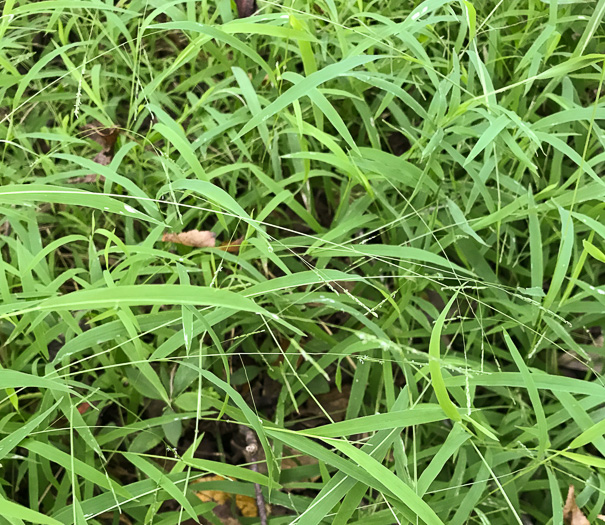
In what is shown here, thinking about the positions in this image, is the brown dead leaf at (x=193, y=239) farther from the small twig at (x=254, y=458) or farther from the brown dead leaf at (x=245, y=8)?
the brown dead leaf at (x=245, y=8)

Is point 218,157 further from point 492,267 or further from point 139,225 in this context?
point 492,267

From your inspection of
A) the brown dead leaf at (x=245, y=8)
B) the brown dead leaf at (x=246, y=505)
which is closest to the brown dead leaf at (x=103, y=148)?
the brown dead leaf at (x=245, y=8)

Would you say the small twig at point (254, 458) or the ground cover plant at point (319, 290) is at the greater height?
the ground cover plant at point (319, 290)

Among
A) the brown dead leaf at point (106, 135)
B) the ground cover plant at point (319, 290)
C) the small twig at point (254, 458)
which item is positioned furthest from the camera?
the brown dead leaf at point (106, 135)

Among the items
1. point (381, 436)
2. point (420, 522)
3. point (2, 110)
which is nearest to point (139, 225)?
point (2, 110)

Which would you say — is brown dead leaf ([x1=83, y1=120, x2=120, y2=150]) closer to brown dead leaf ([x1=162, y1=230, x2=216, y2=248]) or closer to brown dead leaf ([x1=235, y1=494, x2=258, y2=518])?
brown dead leaf ([x1=162, y1=230, x2=216, y2=248])

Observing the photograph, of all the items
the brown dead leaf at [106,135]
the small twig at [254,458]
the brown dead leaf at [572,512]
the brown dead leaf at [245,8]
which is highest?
the brown dead leaf at [245,8]

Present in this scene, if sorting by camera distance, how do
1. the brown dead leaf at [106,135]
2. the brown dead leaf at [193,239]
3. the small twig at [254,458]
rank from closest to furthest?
the small twig at [254,458] < the brown dead leaf at [193,239] < the brown dead leaf at [106,135]

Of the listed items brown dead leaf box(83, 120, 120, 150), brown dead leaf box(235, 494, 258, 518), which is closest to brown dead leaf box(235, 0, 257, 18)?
brown dead leaf box(83, 120, 120, 150)
